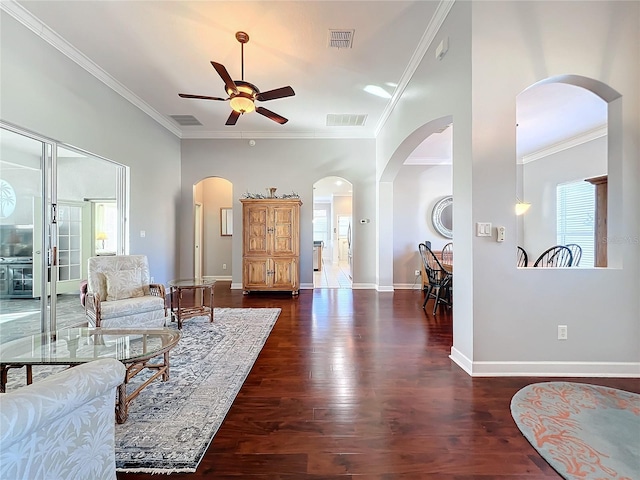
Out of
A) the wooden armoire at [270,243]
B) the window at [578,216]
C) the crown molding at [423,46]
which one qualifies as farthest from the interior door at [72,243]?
the window at [578,216]

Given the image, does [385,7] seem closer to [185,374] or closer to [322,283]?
[185,374]

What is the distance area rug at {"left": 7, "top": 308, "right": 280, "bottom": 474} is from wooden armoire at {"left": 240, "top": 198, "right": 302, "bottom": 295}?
221 cm

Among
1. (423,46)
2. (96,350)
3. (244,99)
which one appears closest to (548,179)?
(423,46)

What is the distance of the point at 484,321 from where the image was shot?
2453 millimetres

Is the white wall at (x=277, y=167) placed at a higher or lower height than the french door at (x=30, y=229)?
higher

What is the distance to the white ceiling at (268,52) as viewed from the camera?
2.87 metres

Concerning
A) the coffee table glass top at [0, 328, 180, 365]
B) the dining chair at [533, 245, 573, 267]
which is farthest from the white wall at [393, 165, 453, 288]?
the coffee table glass top at [0, 328, 180, 365]

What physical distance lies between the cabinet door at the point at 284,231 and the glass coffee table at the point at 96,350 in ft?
11.7

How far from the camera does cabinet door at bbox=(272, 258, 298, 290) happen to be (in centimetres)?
578

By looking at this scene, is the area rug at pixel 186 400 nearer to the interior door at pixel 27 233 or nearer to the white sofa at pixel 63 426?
the white sofa at pixel 63 426

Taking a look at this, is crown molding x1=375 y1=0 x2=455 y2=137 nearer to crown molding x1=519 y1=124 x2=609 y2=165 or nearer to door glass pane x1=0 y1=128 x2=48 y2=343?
crown molding x1=519 y1=124 x2=609 y2=165

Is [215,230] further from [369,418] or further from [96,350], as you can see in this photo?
[369,418]

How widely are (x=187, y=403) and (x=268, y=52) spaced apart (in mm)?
3778

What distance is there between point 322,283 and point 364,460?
5665 mm
